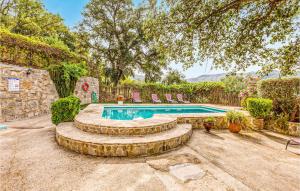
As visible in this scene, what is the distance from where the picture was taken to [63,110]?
224 inches

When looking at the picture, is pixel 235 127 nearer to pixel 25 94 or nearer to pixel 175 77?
pixel 25 94

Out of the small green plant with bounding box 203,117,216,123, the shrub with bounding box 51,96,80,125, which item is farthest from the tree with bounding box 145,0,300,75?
the shrub with bounding box 51,96,80,125

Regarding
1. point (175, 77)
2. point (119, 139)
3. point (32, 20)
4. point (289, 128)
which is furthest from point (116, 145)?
point (32, 20)

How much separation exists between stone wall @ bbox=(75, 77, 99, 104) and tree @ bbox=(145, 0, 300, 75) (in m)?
8.13

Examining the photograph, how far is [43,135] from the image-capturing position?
16.6 feet

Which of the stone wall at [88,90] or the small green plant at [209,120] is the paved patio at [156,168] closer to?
the small green plant at [209,120]

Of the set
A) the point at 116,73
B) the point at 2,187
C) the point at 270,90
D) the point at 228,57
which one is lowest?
the point at 2,187

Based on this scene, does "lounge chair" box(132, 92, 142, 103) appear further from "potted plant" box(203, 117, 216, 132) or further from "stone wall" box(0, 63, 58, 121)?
"potted plant" box(203, 117, 216, 132)

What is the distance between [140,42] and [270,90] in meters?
14.2

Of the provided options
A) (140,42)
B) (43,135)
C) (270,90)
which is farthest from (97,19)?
(270,90)

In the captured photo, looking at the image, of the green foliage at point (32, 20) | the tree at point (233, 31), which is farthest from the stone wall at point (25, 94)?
the green foliage at point (32, 20)

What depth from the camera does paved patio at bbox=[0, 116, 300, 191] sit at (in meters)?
2.57

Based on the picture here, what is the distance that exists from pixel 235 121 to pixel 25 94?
9.49m

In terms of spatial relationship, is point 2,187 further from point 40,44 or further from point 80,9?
point 80,9
